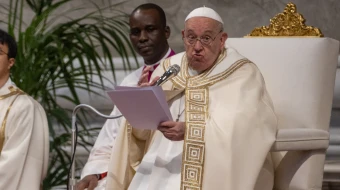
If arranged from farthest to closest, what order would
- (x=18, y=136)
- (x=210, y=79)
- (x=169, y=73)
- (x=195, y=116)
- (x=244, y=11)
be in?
1. (x=244, y=11)
2. (x=18, y=136)
3. (x=210, y=79)
4. (x=195, y=116)
5. (x=169, y=73)

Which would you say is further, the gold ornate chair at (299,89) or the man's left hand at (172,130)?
the gold ornate chair at (299,89)

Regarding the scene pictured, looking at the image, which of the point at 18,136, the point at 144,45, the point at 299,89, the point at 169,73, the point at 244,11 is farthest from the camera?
the point at 244,11

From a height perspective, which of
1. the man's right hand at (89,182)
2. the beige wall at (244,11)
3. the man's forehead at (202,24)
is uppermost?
the beige wall at (244,11)

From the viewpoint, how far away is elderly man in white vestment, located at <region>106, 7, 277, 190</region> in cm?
501

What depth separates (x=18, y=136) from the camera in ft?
18.2

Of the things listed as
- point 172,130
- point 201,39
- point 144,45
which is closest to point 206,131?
point 172,130

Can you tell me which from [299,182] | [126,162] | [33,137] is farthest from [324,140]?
[33,137]

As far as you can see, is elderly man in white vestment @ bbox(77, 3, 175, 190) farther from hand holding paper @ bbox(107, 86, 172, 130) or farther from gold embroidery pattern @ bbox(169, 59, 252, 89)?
hand holding paper @ bbox(107, 86, 172, 130)

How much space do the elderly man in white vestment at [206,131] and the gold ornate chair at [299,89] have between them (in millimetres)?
147

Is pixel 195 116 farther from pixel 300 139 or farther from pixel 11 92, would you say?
pixel 11 92

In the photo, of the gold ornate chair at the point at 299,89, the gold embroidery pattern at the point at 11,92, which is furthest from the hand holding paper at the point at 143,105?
the gold embroidery pattern at the point at 11,92

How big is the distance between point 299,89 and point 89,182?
1263 mm

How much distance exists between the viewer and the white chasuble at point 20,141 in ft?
18.1

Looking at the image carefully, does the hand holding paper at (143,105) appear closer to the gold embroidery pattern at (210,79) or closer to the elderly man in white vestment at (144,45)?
the gold embroidery pattern at (210,79)
